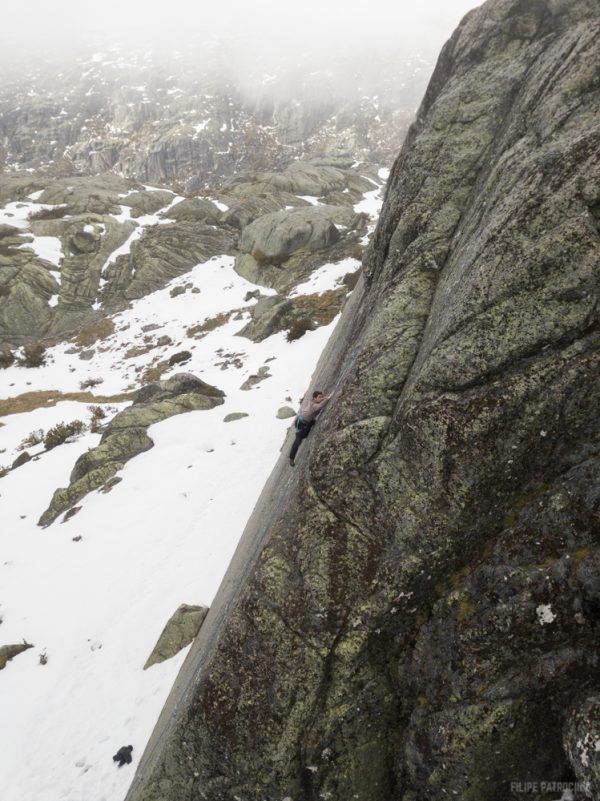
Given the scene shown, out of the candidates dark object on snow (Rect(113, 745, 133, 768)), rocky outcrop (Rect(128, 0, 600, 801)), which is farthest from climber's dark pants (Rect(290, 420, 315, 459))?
dark object on snow (Rect(113, 745, 133, 768))

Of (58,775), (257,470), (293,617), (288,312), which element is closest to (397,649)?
(293,617)

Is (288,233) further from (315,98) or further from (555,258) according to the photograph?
(315,98)

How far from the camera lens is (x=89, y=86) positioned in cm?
18462

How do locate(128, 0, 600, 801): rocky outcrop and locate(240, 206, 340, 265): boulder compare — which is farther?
locate(240, 206, 340, 265): boulder

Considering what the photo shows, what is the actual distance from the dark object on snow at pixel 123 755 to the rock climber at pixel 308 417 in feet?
23.0

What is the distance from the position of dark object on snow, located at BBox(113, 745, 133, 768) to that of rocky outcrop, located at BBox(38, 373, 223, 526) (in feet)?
36.7

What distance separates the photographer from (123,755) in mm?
8891

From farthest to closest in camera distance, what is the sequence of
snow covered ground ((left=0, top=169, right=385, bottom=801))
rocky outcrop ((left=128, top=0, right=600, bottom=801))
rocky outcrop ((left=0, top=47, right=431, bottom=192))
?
rocky outcrop ((left=0, top=47, right=431, bottom=192)), snow covered ground ((left=0, top=169, right=385, bottom=801)), rocky outcrop ((left=128, top=0, right=600, bottom=801))

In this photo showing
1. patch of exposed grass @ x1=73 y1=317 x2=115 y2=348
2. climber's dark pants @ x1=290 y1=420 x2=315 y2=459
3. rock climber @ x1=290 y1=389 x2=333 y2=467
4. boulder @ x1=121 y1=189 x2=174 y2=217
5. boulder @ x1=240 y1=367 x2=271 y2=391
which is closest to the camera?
rock climber @ x1=290 y1=389 x2=333 y2=467

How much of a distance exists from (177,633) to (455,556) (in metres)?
8.32

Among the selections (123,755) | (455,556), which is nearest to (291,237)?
(123,755)

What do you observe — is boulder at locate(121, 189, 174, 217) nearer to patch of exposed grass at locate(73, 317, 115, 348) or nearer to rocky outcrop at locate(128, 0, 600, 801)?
patch of exposed grass at locate(73, 317, 115, 348)

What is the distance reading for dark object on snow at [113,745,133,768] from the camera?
884cm

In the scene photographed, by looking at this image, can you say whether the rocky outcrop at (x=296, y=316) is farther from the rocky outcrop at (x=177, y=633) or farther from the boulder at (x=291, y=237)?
the rocky outcrop at (x=177, y=633)
